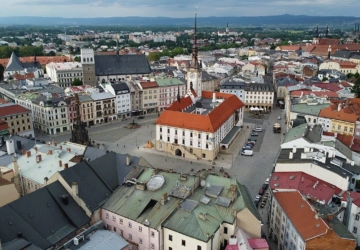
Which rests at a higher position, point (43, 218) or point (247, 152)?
point (43, 218)

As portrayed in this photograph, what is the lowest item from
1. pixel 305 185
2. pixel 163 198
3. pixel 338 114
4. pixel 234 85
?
pixel 305 185

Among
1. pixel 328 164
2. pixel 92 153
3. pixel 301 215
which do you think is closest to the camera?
pixel 301 215

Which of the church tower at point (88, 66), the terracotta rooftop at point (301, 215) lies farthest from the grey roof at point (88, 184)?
the church tower at point (88, 66)

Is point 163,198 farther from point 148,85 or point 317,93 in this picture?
point 148,85

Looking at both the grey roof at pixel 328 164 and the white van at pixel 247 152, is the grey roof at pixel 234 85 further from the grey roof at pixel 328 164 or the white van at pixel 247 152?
the grey roof at pixel 328 164

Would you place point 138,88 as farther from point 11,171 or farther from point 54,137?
point 11,171

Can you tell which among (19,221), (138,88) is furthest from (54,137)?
(19,221)

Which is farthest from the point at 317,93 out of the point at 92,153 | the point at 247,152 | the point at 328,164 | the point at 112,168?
the point at 112,168

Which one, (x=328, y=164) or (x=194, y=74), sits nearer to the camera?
(x=328, y=164)
